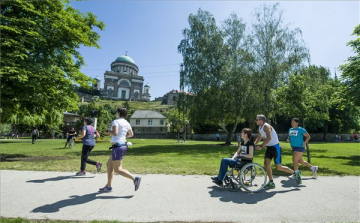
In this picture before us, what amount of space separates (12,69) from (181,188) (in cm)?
896

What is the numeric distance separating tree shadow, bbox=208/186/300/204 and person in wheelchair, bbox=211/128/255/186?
0.24 meters

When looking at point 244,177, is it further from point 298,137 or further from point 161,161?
point 161,161

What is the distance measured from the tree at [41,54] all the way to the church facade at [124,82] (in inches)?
4449

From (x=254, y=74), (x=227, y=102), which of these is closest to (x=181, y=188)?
(x=227, y=102)

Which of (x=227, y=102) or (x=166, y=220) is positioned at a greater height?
(x=227, y=102)

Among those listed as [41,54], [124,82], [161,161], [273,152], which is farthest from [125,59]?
[273,152]

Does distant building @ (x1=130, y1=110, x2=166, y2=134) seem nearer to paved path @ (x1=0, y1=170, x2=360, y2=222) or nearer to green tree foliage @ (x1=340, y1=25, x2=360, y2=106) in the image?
green tree foliage @ (x1=340, y1=25, x2=360, y2=106)

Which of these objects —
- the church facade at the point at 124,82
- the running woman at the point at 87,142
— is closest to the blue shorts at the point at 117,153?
the running woman at the point at 87,142

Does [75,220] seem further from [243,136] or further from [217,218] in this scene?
[243,136]

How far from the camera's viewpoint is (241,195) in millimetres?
5230

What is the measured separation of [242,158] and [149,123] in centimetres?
6499

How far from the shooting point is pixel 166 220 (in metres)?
3.79

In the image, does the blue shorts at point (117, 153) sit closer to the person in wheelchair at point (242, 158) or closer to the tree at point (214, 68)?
the person in wheelchair at point (242, 158)

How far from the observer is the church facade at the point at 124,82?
123 metres
